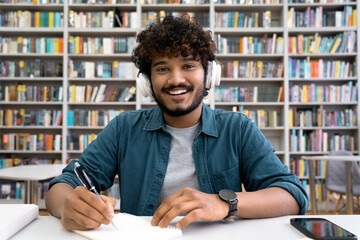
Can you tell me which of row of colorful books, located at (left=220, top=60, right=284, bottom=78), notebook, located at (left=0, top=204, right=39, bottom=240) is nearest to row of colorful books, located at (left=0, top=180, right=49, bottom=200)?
row of colorful books, located at (left=220, top=60, right=284, bottom=78)

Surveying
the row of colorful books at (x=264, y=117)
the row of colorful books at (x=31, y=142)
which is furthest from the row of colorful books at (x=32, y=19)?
the row of colorful books at (x=264, y=117)

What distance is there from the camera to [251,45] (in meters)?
4.54

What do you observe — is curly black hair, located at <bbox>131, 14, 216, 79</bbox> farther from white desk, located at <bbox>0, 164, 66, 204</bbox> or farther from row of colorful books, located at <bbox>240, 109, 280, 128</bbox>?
row of colorful books, located at <bbox>240, 109, 280, 128</bbox>

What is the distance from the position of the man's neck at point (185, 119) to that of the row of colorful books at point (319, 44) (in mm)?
3674

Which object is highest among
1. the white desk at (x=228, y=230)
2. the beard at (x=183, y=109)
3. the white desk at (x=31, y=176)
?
the beard at (x=183, y=109)

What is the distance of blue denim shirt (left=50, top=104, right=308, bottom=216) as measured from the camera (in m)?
1.12

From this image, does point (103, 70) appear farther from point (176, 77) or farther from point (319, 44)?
point (176, 77)

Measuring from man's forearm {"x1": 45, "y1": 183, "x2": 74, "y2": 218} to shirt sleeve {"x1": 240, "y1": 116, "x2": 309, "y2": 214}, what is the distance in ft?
1.89

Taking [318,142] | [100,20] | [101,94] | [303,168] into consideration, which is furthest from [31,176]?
[318,142]

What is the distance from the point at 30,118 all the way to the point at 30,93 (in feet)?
1.13

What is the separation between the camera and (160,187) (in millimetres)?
1129

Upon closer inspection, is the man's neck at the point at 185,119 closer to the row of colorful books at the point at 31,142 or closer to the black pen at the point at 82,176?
the black pen at the point at 82,176

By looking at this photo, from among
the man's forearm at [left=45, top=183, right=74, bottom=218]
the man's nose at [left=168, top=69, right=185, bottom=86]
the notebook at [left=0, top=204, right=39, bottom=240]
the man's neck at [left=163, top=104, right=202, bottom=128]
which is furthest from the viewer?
the man's neck at [left=163, top=104, right=202, bottom=128]

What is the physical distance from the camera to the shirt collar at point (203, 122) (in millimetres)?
1186
